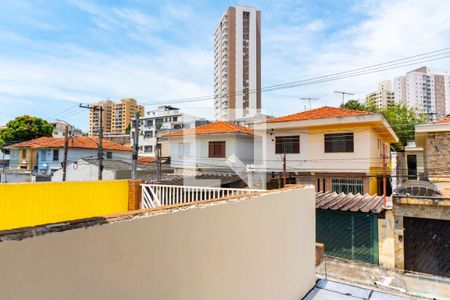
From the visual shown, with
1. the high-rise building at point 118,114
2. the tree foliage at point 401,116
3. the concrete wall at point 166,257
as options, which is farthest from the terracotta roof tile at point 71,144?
the high-rise building at point 118,114

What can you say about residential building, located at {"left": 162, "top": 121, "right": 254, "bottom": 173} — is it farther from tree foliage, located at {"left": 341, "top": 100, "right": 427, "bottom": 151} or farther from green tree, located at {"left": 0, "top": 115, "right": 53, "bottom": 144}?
green tree, located at {"left": 0, "top": 115, "right": 53, "bottom": 144}

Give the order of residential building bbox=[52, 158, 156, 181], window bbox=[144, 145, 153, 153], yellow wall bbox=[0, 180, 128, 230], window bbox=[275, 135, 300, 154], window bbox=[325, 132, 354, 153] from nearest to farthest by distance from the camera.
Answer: yellow wall bbox=[0, 180, 128, 230] → window bbox=[325, 132, 354, 153] → window bbox=[275, 135, 300, 154] → residential building bbox=[52, 158, 156, 181] → window bbox=[144, 145, 153, 153]

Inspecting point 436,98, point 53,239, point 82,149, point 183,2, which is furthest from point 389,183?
point 436,98

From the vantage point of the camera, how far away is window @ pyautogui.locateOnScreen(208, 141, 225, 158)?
18969 millimetres

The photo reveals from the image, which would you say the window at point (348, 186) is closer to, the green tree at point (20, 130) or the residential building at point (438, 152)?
the residential building at point (438, 152)

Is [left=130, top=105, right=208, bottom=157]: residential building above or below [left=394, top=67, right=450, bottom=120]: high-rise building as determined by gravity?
below

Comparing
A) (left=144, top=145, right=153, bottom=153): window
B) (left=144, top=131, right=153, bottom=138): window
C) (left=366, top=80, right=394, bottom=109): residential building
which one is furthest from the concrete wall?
(left=366, top=80, right=394, bottom=109): residential building

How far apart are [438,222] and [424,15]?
639cm

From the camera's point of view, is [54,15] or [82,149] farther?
[82,149]

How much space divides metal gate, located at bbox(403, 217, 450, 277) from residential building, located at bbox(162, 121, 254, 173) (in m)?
10.2

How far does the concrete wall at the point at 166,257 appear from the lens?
1.28 meters

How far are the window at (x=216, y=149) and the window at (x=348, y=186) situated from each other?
7.06 metres

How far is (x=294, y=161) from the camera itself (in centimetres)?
1638

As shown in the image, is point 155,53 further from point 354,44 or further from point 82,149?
point 82,149
